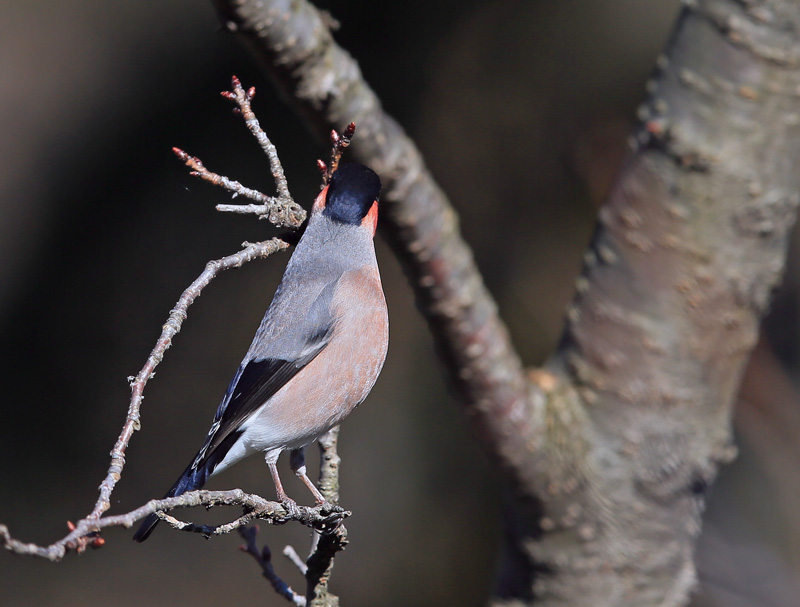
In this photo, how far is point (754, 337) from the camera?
2965 millimetres

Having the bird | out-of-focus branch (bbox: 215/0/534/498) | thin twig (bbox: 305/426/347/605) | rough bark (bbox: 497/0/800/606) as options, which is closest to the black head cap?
the bird

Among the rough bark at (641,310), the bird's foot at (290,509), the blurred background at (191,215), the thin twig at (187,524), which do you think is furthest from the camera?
the blurred background at (191,215)

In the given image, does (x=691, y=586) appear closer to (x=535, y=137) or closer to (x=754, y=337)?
(x=754, y=337)

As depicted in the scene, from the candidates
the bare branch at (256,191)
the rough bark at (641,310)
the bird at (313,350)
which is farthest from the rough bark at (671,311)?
the bare branch at (256,191)

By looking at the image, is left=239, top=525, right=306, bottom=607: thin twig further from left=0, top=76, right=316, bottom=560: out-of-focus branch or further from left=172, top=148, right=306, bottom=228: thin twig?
left=172, top=148, right=306, bottom=228: thin twig

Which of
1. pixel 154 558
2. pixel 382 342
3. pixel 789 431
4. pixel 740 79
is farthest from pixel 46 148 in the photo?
pixel 789 431

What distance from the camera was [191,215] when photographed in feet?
16.4

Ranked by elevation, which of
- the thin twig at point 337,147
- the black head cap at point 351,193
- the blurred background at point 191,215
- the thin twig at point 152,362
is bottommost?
the blurred background at point 191,215

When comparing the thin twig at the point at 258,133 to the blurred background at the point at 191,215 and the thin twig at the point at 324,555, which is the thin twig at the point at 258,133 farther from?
the blurred background at the point at 191,215

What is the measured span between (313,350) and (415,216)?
561 millimetres

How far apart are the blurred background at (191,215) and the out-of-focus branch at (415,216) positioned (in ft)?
6.91

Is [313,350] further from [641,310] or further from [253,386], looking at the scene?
[641,310]

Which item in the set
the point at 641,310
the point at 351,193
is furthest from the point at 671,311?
the point at 351,193

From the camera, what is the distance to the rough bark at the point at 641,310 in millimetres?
2611
